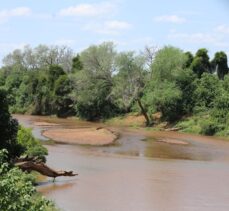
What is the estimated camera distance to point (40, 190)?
2362cm

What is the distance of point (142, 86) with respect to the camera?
220 ft

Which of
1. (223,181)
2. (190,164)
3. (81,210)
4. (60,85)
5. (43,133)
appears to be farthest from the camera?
(60,85)

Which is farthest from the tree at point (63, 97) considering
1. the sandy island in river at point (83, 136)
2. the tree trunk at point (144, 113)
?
the sandy island in river at point (83, 136)

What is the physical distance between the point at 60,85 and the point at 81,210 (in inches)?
2294

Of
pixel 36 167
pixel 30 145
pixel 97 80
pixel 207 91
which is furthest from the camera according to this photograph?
pixel 97 80

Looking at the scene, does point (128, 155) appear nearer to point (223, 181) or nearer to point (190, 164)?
point (190, 164)

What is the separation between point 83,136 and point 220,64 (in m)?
27.9

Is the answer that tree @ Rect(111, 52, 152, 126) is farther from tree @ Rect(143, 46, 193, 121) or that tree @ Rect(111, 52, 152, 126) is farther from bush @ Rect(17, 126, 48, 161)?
bush @ Rect(17, 126, 48, 161)

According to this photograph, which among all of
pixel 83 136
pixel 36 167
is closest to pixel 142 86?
pixel 83 136

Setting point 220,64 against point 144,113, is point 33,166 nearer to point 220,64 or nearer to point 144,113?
point 144,113

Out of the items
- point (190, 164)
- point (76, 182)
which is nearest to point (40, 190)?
point (76, 182)

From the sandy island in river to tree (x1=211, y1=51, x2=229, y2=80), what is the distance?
22.3 m

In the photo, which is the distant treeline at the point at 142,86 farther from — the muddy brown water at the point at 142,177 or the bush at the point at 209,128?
→ the muddy brown water at the point at 142,177

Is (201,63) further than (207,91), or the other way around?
(201,63)
